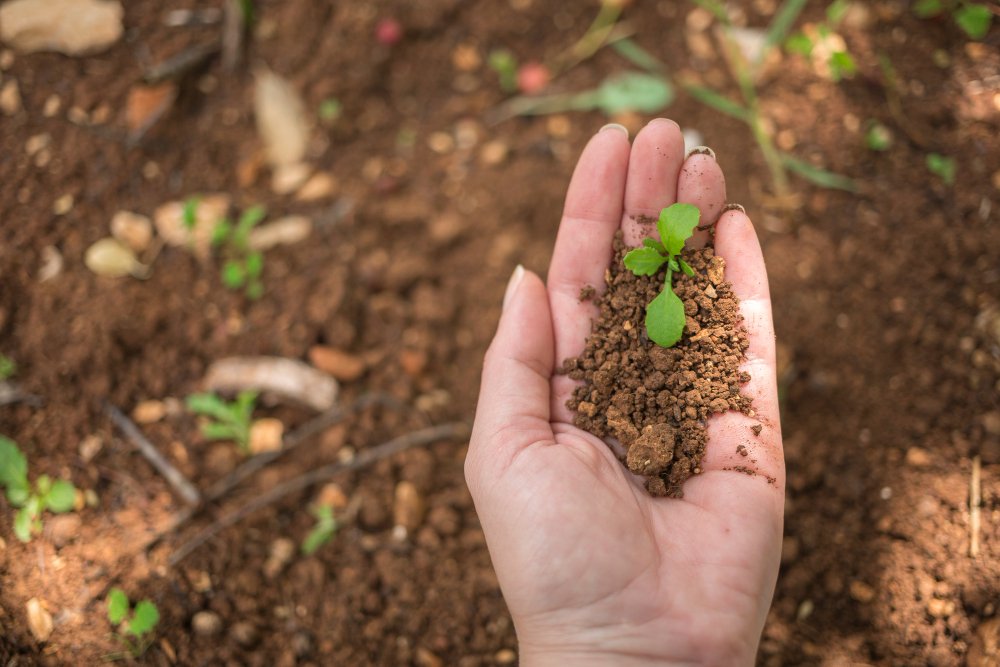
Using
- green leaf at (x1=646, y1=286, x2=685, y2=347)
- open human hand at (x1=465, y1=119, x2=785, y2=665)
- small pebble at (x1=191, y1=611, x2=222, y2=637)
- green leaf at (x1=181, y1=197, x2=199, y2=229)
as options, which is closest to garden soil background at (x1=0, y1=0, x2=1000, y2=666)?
small pebble at (x1=191, y1=611, x2=222, y2=637)

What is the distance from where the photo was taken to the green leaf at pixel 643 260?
6.30 ft

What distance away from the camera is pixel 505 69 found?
3.17 m

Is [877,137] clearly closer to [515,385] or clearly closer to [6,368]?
[515,385]

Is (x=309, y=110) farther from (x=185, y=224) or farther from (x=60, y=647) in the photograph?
(x=60, y=647)

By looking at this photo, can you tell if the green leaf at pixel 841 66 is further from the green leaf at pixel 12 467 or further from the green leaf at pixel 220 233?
the green leaf at pixel 12 467

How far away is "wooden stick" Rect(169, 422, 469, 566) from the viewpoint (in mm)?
2199

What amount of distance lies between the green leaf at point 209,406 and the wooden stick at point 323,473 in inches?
12.4

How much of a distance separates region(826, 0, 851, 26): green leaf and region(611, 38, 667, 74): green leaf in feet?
2.25

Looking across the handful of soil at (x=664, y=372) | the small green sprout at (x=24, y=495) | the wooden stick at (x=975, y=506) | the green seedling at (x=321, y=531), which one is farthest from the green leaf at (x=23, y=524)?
the wooden stick at (x=975, y=506)

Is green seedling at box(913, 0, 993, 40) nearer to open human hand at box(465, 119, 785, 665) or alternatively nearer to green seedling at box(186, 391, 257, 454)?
open human hand at box(465, 119, 785, 665)

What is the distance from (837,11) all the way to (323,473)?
2.72 m

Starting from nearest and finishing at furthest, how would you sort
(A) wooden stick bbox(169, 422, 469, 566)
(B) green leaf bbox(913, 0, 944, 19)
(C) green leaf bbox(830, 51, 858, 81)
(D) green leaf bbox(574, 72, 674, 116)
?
(A) wooden stick bbox(169, 422, 469, 566)
(C) green leaf bbox(830, 51, 858, 81)
(B) green leaf bbox(913, 0, 944, 19)
(D) green leaf bbox(574, 72, 674, 116)

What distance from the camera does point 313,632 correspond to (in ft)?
6.97

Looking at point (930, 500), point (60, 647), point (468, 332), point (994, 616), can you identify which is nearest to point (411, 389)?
point (468, 332)
